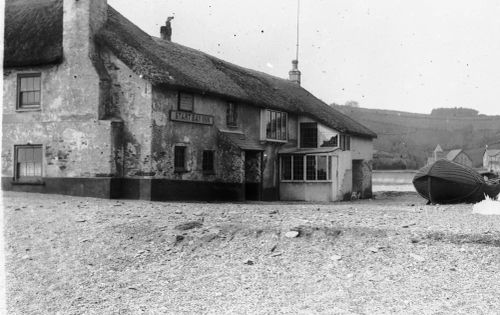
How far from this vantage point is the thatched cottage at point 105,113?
19.5m

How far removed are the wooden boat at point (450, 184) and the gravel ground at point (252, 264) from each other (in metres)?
6.01

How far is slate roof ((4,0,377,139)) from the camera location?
1998cm

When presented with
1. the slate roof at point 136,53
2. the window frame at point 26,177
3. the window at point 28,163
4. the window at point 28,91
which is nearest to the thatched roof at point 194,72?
the slate roof at point 136,53

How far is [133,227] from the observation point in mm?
12719

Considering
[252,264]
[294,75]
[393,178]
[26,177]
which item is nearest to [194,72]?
[26,177]

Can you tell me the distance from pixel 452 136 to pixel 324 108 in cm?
10201

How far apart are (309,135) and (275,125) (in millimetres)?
2978

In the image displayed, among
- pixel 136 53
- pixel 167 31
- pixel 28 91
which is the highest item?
pixel 167 31

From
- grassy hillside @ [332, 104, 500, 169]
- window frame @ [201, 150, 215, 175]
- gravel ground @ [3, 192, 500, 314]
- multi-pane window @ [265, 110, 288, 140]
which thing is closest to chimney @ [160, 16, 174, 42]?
multi-pane window @ [265, 110, 288, 140]

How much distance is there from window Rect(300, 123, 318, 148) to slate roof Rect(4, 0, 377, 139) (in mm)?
2763

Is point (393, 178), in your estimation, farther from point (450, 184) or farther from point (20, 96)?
point (20, 96)

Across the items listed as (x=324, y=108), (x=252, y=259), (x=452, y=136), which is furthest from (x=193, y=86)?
(x=452, y=136)

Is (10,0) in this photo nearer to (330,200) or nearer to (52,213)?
(52,213)

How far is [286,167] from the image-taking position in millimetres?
28516
